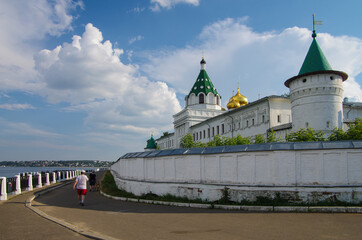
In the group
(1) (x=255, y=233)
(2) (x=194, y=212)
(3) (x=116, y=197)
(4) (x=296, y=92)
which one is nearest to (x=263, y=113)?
(4) (x=296, y=92)

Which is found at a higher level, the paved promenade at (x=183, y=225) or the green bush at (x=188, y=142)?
the green bush at (x=188, y=142)

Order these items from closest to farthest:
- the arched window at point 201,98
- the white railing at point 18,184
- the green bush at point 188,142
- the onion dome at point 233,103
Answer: the white railing at point 18,184
the green bush at point 188,142
the onion dome at point 233,103
the arched window at point 201,98

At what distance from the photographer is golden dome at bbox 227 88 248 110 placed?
190 feet

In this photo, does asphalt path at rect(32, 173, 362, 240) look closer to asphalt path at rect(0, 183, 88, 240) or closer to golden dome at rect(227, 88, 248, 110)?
asphalt path at rect(0, 183, 88, 240)

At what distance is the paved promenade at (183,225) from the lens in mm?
7387

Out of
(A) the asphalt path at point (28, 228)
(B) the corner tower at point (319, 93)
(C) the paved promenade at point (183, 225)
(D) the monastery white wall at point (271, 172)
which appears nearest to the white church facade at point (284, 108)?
(B) the corner tower at point (319, 93)

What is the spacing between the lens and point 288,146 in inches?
460

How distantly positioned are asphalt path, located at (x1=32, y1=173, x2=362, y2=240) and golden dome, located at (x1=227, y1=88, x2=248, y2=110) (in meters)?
48.0

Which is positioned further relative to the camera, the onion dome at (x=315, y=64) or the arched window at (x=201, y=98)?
the arched window at (x=201, y=98)

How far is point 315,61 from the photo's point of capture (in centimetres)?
2622

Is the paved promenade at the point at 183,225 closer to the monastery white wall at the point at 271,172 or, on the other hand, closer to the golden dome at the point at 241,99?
the monastery white wall at the point at 271,172

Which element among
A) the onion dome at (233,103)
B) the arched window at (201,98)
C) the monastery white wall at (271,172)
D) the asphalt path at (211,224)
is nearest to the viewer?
the asphalt path at (211,224)

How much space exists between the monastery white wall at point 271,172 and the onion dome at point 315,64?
53.2 ft

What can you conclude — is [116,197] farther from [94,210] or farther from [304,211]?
[304,211]
